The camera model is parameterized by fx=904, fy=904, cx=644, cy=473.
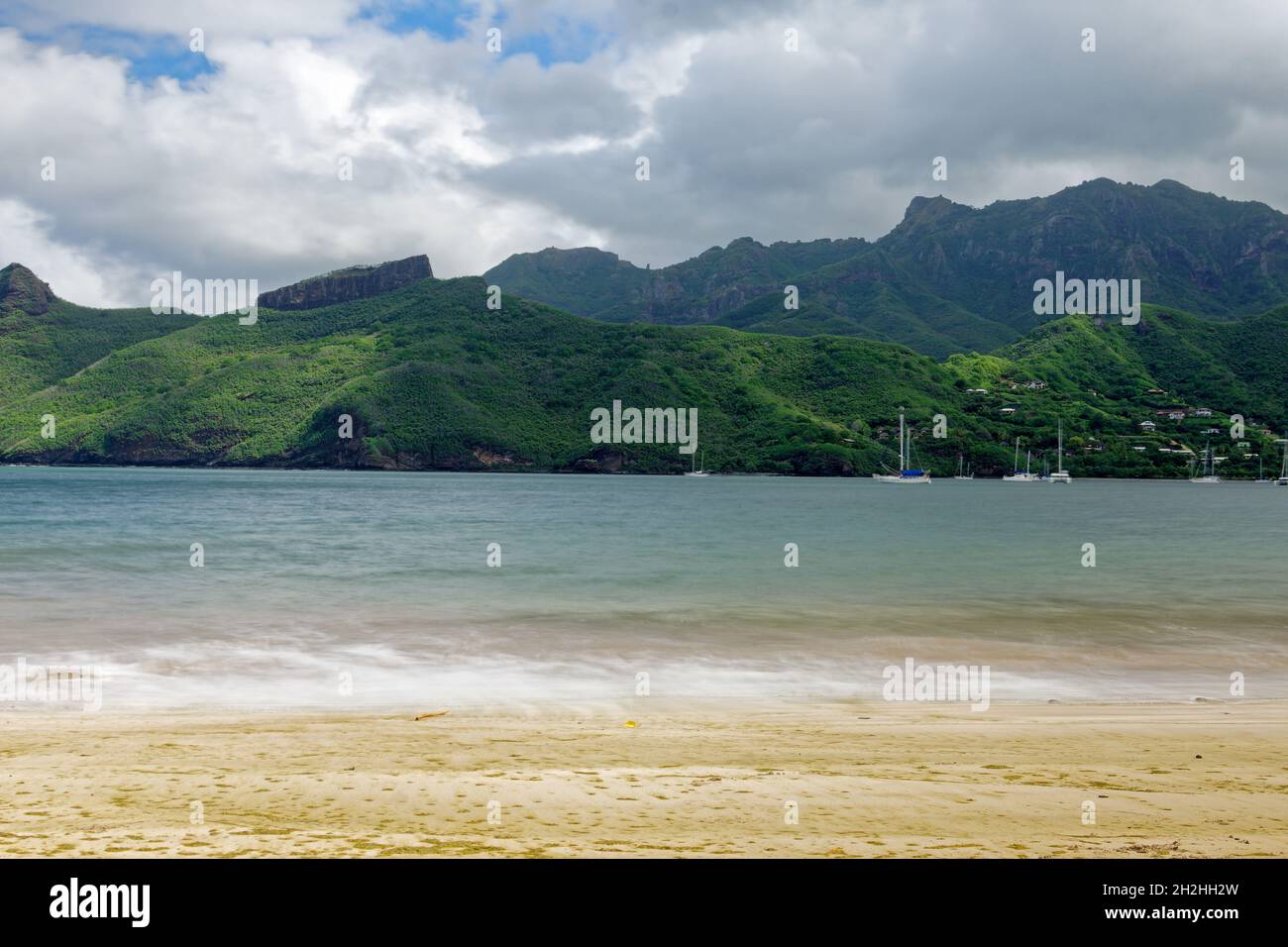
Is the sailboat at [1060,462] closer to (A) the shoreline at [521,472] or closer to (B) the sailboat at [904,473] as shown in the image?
(A) the shoreline at [521,472]

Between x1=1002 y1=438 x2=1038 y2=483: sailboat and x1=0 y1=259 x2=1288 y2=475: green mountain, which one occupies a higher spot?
x1=0 y1=259 x2=1288 y2=475: green mountain

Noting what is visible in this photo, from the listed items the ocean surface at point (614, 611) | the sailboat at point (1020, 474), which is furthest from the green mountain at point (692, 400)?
the ocean surface at point (614, 611)

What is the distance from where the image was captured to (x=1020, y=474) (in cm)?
15438

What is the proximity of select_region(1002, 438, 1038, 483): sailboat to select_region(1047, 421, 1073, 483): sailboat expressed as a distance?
3.04 m

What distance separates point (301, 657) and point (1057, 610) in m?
16.5

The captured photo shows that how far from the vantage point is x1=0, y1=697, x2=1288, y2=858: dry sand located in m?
5.68

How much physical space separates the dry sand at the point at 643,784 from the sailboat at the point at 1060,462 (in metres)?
148

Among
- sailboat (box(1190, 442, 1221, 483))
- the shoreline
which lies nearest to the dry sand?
the shoreline

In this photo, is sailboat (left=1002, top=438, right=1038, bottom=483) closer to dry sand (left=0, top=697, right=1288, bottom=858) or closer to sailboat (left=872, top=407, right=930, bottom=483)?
sailboat (left=872, top=407, right=930, bottom=483)

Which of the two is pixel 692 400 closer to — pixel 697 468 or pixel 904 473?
pixel 697 468

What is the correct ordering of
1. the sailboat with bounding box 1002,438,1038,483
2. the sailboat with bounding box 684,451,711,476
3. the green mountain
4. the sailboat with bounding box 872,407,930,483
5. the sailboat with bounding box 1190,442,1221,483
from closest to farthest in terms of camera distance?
1. the sailboat with bounding box 872,407,930,483
2. the sailboat with bounding box 1190,442,1221,483
3. the sailboat with bounding box 1002,438,1038,483
4. the sailboat with bounding box 684,451,711,476
5. the green mountain

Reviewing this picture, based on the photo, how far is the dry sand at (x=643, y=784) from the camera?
18.6 ft
